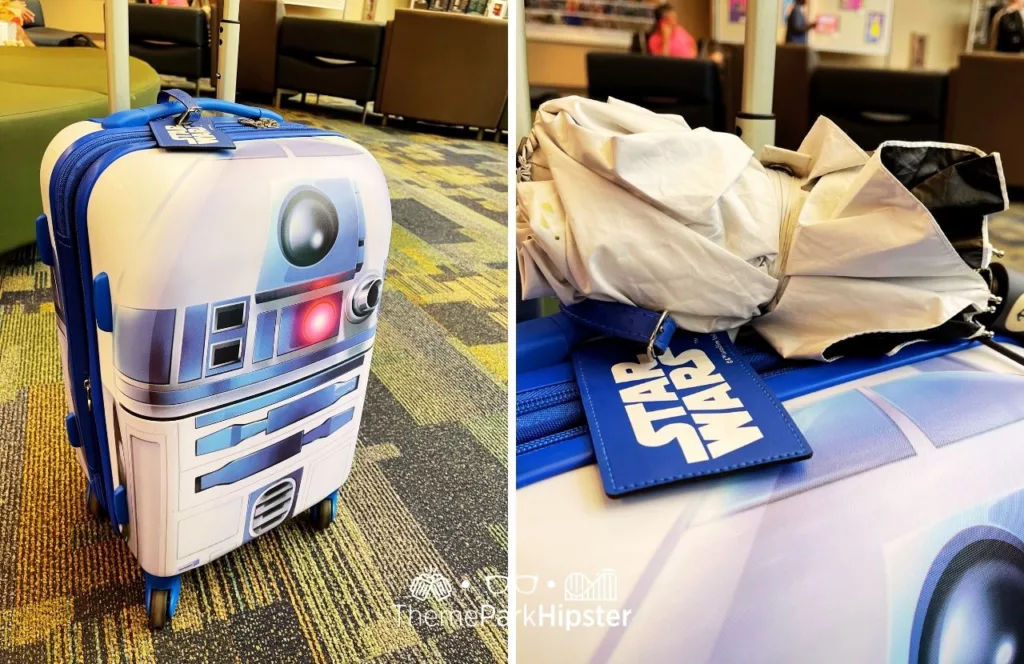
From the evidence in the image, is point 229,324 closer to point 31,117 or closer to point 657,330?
point 657,330

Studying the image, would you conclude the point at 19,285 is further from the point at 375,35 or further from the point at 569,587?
the point at 375,35

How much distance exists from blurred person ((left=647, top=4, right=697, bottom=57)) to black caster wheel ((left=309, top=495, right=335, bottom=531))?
0.64m

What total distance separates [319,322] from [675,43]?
0.51 meters

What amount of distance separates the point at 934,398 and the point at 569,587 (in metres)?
0.34

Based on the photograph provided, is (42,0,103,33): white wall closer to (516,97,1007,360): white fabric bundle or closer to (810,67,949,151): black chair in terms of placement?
(810,67,949,151): black chair

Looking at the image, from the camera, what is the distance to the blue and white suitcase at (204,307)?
0.58 m

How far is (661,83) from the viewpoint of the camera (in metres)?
1.18

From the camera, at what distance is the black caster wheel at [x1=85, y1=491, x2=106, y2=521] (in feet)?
2.77

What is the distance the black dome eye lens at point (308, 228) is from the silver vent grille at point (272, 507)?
253 mm

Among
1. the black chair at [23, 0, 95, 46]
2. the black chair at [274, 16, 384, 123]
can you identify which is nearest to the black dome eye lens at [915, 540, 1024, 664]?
the black chair at [23, 0, 95, 46]

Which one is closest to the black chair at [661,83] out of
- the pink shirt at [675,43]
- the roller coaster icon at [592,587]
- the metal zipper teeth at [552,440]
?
the pink shirt at [675,43]

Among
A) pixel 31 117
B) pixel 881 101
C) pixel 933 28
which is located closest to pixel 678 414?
pixel 933 28

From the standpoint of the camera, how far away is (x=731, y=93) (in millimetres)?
1188

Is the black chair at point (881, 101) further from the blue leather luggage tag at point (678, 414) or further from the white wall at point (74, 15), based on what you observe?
the white wall at point (74, 15)
